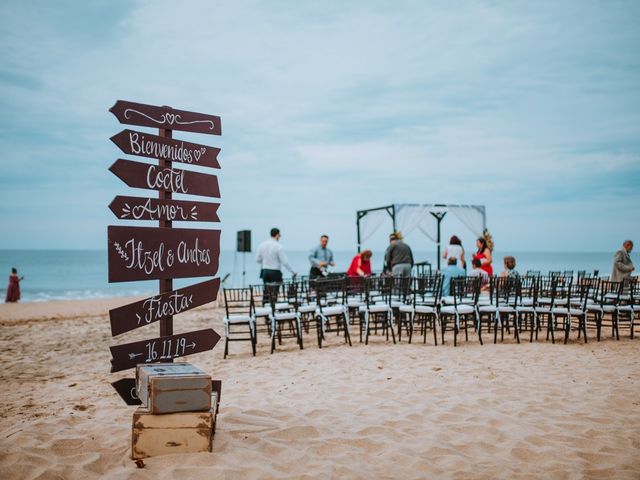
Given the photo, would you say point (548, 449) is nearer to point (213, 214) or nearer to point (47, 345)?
point (213, 214)

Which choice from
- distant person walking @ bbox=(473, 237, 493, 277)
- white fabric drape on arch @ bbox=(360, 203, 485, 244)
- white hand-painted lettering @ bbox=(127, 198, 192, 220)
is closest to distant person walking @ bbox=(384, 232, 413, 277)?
distant person walking @ bbox=(473, 237, 493, 277)

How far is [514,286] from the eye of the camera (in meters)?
8.52

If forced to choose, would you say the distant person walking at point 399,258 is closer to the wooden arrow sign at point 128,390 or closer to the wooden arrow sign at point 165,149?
the wooden arrow sign at point 165,149

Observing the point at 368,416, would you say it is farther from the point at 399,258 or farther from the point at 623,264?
the point at 623,264

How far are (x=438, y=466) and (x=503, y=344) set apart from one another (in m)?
4.96

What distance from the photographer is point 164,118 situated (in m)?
3.70

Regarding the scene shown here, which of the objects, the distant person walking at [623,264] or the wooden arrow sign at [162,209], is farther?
the distant person walking at [623,264]

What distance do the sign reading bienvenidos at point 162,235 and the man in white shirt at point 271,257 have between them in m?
5.45

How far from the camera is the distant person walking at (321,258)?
460 inches

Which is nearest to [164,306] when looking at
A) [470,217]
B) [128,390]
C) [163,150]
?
[128,390]

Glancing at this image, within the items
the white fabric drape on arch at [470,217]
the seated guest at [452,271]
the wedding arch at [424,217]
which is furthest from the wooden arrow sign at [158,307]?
the white fabric drape on arch at [470,217]

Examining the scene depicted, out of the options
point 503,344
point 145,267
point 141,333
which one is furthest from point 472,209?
point 145,267

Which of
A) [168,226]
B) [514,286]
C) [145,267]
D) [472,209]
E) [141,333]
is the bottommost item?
[141,333]

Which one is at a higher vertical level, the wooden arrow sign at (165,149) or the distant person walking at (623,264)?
the wooden arrow sign at (165,149)
